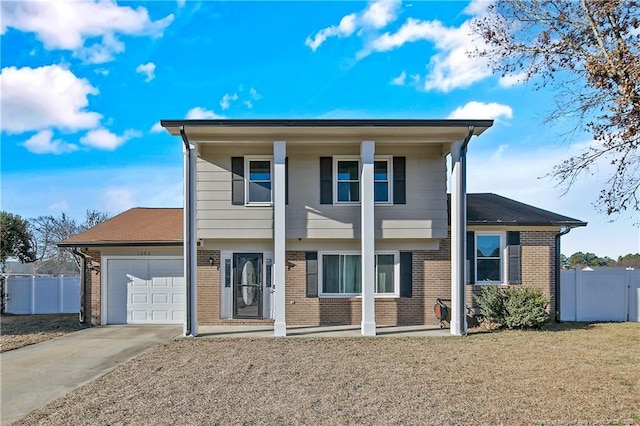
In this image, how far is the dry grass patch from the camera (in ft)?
34.3

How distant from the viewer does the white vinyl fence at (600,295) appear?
13281mm

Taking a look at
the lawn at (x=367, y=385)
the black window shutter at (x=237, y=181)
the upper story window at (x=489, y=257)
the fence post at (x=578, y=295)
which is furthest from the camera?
the fence post at (x=578, y=295)

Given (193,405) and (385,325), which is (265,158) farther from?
(193,405)

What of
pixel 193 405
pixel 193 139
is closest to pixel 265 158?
pixel 193 139

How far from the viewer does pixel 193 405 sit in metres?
5.67

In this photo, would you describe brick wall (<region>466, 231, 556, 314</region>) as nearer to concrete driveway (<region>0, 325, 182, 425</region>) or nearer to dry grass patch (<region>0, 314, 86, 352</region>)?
concrete driveway (<region>0, 325, 182, 425</region>)

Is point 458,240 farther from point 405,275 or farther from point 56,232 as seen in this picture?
point 56,232

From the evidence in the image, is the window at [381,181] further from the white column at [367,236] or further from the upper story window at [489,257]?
the upper story window at [489,257]

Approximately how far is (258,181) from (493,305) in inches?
281

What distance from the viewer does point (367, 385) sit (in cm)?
652

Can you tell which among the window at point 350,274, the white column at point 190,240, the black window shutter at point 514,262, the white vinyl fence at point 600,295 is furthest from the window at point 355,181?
the white vinyl fence at point 600,295

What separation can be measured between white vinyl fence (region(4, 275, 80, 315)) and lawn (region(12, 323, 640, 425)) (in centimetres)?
899

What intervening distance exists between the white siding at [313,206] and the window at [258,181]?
0.25 metres

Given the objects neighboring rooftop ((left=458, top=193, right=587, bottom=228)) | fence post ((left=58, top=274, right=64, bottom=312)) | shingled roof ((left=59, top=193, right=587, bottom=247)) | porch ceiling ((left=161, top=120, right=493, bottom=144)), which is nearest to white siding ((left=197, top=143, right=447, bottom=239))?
porch ceiling ((left=161, top=120, right=493, bottom=144))
